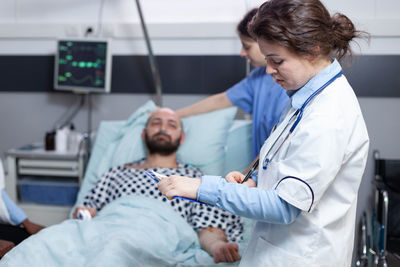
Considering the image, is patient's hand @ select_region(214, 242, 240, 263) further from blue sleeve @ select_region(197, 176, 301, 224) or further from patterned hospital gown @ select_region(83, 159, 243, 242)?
blue sleeve @ select_region(197, 176, 301, 224)

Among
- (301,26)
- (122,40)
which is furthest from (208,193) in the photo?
(122,40)

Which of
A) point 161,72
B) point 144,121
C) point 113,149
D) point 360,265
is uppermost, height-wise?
point 161,72

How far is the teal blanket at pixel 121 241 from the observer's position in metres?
1.50

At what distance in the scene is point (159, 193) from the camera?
2088mm

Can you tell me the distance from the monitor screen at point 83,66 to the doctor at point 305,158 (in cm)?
172

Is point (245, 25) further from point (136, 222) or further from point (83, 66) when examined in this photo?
point (83, 66)

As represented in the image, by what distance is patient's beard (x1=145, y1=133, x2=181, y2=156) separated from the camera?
233 cm

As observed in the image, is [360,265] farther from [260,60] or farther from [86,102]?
[86,102]

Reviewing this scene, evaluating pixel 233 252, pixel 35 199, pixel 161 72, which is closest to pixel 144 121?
pixel 161 72

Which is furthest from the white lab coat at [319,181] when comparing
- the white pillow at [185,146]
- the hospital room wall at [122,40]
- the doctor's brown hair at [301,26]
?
the hospital room wall at [122,40]

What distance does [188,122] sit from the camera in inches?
97.9

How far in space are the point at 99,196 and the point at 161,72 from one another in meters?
0.97

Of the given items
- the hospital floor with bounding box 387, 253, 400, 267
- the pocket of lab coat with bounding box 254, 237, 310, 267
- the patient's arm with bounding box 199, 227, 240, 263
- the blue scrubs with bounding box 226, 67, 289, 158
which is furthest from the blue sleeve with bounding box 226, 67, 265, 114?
the pocket of lab coat with bounding box 254, 237, 310, 267

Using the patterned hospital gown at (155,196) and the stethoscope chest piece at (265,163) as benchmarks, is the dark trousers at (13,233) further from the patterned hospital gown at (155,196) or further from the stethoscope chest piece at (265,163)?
the stethoscope chest piece at (265,163)
